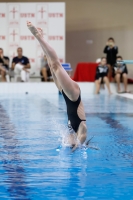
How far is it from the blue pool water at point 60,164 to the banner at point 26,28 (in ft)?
25.1

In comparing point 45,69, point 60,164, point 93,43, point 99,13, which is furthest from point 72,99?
point 99,13

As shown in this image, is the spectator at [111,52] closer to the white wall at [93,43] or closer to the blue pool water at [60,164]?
the white wall at [93,43]

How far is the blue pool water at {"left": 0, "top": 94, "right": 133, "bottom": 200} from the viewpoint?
222 cm

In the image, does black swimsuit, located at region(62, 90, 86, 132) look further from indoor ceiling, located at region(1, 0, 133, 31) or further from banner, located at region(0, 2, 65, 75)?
indoor ceiling, located at region(1, 0, 133, 31)

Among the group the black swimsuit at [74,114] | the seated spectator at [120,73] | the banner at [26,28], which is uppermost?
the banner at [26,28]

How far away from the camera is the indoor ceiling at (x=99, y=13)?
15.1m

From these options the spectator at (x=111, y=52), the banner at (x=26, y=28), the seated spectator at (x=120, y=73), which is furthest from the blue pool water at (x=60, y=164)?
the banner at (x=26, y=28)

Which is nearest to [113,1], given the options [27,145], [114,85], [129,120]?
[114,85]

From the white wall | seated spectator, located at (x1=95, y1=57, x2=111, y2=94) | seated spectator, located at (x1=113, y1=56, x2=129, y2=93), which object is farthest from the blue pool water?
the white wall

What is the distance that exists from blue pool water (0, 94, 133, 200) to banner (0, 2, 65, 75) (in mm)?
7655

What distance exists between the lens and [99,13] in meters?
15.2

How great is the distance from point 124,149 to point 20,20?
9464mm

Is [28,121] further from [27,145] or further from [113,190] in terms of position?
[113,190]

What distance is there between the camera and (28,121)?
17.5ft
